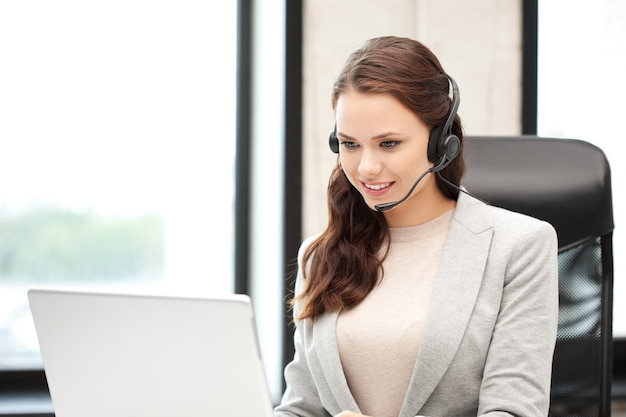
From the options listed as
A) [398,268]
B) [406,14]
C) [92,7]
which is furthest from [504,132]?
[92,7]

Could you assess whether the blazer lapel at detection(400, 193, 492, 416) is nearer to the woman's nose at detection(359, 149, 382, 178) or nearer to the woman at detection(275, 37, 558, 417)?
the woman at detection(275, 37, 558, 417)

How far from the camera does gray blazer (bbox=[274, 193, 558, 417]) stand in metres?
1.20

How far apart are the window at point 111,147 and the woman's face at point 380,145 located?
112 cm

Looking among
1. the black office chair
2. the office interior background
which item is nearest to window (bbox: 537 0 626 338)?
the office interior background

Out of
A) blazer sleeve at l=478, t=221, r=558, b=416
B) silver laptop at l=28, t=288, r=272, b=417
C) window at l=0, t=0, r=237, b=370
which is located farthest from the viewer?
window at l=0, t=0, r=237, b=370

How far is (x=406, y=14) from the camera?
2152 mm

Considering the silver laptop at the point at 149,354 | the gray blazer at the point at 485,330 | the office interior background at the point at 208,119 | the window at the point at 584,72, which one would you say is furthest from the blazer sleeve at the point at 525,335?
A: the window at the point at 584,72

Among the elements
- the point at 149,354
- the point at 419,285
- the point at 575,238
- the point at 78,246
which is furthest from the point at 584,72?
the point at 149,354

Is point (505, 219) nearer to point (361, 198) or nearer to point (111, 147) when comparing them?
point (361, 198)

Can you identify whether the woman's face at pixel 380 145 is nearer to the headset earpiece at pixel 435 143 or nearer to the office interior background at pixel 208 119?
the headset earpiece at pixel 435 143

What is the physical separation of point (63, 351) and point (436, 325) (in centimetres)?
58

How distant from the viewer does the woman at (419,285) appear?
48.4 inches

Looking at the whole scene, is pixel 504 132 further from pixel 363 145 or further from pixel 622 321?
pixel 363 145

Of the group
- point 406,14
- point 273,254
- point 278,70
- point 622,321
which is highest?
point 406,14
